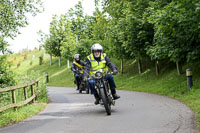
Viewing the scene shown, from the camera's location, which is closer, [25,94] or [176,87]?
[25,94]

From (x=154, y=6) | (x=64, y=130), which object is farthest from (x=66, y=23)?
(x=64, y=130)

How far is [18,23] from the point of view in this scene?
13977 millimetres

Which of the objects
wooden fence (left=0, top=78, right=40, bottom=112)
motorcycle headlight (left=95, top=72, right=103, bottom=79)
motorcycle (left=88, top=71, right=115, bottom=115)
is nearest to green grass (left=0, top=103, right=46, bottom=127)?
wooden fence (left=0, top=78, right=40, bottom=112)

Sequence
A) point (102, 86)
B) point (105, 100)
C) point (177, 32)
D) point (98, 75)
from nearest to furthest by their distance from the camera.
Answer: point (105, 100) → point (102, 86) → point (98, 75) → point (177, 32)

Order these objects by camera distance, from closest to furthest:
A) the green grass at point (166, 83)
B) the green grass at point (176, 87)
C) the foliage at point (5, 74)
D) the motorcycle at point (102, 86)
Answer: the motorcycle at point (102, 86) < the green grass at point (176, 87) < the green grass at point (166, 83) < the foliage at point (5, 74)

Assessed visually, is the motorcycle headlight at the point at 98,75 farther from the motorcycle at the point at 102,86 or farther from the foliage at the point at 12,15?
the foliage at the point at 12,15

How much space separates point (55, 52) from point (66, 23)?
5.74 m

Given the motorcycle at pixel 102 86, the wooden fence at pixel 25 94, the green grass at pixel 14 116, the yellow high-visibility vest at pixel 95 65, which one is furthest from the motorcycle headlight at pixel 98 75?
the wooden fence at pixel 25 94

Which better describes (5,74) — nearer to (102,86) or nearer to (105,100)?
(102,86)

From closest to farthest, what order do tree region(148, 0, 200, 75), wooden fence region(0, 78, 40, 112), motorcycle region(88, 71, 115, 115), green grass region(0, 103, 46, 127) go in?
green grass region(0, 103, 46, 127)
motorcycle region(88, 71, 115, 115)
wooden fence region(0, 78, 40, 112)
tree region(148, 0, 200, 75)

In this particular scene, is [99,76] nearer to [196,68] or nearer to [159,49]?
[159,49]

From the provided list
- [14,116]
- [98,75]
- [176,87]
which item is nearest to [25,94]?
[14,116]

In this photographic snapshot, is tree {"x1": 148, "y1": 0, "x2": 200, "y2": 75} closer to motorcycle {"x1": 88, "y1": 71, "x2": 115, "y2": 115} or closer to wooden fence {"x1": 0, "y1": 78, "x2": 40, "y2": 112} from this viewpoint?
motorcycle {"x1": 88, "y1": 71, "x2": 115, "y2": 115}

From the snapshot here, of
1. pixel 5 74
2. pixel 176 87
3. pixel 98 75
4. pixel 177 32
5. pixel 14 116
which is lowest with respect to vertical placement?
pixel 14 116
